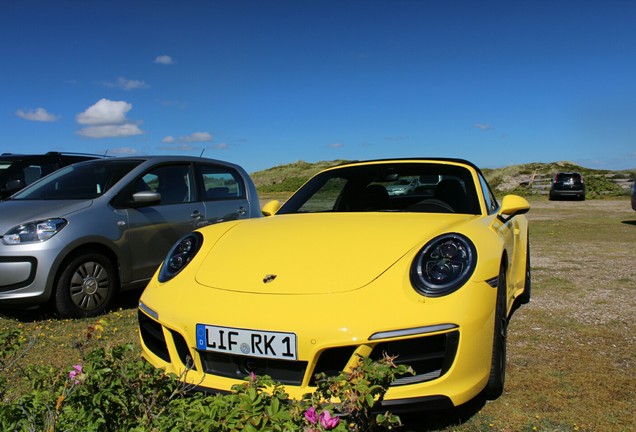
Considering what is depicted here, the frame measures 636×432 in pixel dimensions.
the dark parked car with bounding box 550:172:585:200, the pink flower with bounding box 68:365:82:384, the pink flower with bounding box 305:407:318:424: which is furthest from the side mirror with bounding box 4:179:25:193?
the dark parked car with bounding box 550:172:585:200

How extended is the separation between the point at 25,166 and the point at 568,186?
2438cm

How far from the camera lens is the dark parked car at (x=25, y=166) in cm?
682

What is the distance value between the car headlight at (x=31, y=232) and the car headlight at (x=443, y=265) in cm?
330

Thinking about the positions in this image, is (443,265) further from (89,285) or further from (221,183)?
(221,183)

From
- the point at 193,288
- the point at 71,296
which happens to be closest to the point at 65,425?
the point at 193,288

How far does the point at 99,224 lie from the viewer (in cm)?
480

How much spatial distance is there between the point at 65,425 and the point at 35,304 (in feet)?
10.7

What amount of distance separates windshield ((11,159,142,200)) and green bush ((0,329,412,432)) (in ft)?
11.6

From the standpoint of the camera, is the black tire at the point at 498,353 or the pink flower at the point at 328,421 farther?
the black tire at the point at 498,353

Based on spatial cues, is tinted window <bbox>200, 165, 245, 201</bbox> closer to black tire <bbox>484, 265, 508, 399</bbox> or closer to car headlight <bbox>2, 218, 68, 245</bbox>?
car headlight <bbox>2, 218, 68, 245</bbox>

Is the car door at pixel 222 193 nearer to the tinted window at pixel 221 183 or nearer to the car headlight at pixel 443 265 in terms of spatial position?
the tinted window at pixel 221 183

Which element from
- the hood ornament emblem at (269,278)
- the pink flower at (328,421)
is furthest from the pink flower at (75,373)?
the hood ornament emblem at (269,278)

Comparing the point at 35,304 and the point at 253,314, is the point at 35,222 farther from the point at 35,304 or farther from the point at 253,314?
the point at 253,314

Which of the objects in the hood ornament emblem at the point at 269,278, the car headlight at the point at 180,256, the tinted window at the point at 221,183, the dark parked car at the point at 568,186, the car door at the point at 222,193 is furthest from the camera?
the dark parked car at the point at 568,186
